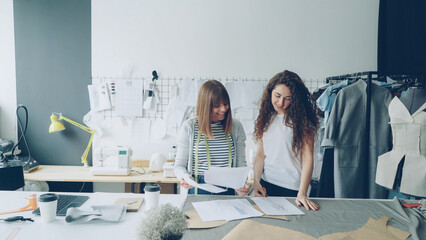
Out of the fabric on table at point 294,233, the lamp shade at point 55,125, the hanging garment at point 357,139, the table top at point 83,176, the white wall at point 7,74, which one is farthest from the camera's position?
the white wall at point 7,74

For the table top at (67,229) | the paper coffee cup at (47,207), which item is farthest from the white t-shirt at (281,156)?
the paper coffee cup at (47,207)

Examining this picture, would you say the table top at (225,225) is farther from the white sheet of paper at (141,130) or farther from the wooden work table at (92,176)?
the white sheet of paper at (141,130)

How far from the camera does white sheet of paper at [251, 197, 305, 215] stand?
1379mm

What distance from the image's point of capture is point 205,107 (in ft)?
5.71

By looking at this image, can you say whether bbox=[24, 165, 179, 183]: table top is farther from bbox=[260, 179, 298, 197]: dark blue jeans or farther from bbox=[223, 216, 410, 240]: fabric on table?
bbox=[223, 216, 410, 240]: fabric on table

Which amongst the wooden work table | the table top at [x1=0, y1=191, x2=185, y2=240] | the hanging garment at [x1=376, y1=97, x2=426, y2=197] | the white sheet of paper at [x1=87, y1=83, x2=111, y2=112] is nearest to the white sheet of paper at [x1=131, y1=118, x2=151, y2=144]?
the wooden work table

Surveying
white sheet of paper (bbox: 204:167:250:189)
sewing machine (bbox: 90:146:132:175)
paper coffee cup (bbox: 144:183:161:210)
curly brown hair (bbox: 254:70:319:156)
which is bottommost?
sewing machine (bbox: 90:146:132:175)

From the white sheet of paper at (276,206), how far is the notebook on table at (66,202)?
988 millimetres

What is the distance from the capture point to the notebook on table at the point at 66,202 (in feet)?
4.44

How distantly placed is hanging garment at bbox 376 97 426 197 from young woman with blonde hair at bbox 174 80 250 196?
99cm

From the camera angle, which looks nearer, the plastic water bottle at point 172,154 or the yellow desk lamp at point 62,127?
the yellow desk lamp at point 62,127

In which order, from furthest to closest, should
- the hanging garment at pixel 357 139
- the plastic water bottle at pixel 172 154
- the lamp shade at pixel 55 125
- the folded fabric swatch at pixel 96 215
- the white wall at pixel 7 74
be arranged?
the white wall at pixel 7 74
the plastic water bottle at pixel 172 154
the lamp shade at pixel 55 125
the hanging garment at pixel 357 139
the folded fabric swatch at pixel 96 215

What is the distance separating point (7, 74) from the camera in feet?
10.2

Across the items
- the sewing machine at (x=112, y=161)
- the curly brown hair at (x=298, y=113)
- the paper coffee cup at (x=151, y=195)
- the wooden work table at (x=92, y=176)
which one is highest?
the curly brown hair at (x=298, y=113)
